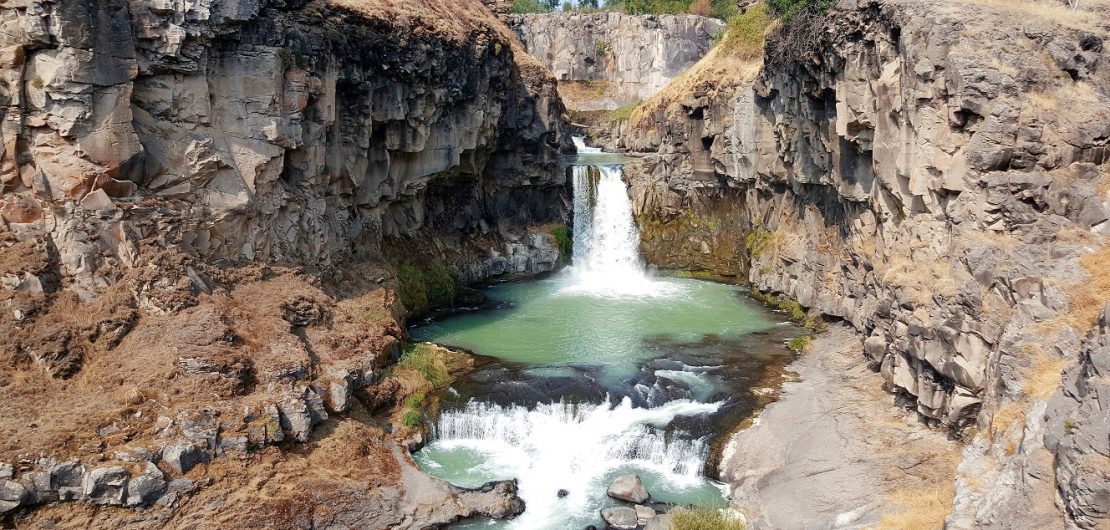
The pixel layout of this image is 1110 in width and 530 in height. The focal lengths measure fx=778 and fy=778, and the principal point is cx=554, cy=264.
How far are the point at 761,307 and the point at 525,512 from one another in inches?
755

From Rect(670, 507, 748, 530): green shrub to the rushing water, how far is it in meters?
1.47

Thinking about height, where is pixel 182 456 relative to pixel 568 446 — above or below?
above

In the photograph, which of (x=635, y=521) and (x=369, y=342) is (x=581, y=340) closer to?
(x=369, y=342)

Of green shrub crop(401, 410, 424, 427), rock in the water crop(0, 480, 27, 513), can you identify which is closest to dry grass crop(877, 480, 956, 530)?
green shrub crop(401, 410, 424, 427)

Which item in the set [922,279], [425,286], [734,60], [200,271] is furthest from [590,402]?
[734,60]

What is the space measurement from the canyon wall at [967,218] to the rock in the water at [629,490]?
7.42 meters

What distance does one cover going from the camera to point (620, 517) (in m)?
18.9

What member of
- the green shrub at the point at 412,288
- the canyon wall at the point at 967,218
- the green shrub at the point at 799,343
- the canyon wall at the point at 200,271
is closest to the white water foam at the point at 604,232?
the canyon wall at the point at 967,218

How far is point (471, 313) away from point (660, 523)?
683 inches

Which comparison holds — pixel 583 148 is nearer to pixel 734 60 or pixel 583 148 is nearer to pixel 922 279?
pixel 734 60

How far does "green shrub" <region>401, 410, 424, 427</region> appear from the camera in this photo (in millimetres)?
22797

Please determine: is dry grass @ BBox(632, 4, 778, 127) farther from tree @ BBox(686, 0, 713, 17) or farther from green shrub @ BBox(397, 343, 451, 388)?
tree @ BBox(686, 0, 713, 17)

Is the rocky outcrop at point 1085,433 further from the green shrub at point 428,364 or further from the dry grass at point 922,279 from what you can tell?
the green shrub at point 428,364

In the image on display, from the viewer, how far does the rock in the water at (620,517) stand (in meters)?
18.8
